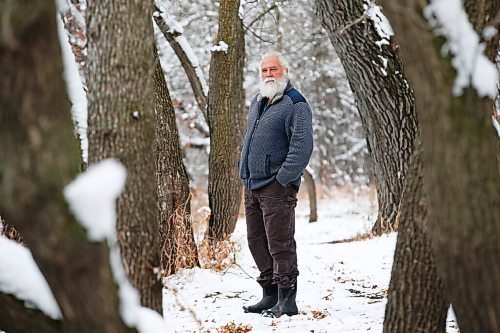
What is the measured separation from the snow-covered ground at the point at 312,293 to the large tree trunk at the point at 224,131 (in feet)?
1.51

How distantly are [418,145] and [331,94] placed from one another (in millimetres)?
15912

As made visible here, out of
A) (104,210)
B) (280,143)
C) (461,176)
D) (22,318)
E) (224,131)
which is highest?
(224,131)

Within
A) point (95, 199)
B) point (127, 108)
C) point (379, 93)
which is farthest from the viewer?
point (379, 93)

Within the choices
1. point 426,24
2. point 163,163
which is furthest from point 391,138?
point 426,24

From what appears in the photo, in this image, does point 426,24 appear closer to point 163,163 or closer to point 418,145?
point 418,145

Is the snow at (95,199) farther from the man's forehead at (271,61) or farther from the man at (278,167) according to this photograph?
the man's forehead at (271,61)

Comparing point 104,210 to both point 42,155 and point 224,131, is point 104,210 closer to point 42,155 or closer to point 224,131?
point 42,155

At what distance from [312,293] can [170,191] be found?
54.9 inches

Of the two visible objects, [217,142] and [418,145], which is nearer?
[418,145]

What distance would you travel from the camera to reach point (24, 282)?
2365 mm

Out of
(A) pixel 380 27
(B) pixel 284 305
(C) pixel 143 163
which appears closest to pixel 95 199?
(C) pixel 143 163

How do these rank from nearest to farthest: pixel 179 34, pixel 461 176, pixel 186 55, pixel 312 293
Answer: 1. pixel 461 176
2. pixel 312 293
3. pixel 179 34
4. pixel 186 55

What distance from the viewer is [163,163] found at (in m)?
5.31

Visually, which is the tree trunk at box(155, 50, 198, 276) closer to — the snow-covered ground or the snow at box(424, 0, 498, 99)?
the snow-covered ground
